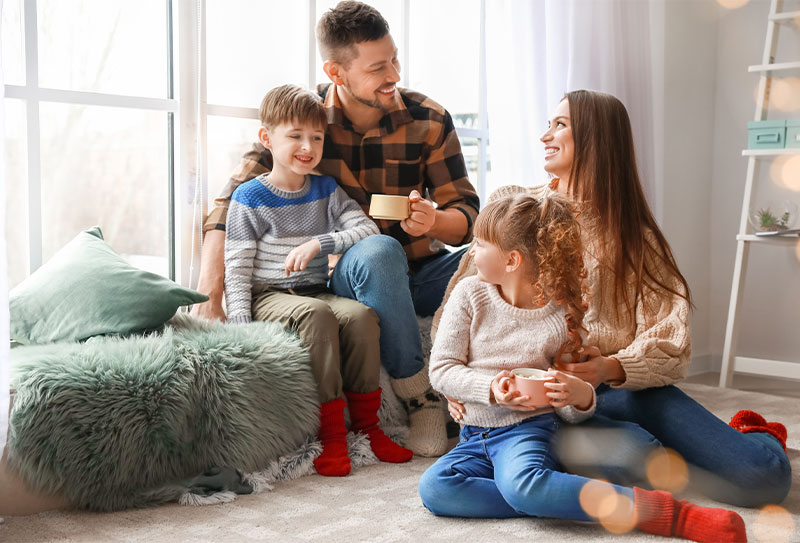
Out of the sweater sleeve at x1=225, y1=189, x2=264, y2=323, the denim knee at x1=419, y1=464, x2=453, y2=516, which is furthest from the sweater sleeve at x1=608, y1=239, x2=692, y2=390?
the sweater sleeve at x1=225, y1=189, x2=264, y2=323

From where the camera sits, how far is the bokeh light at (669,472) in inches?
68.0

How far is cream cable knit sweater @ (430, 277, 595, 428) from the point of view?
1.60m

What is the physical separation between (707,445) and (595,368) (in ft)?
1.00

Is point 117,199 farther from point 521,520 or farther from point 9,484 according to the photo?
point 521,520

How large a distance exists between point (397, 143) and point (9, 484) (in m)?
1.36

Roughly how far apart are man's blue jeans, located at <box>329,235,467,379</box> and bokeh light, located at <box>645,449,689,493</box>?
0.65 meters

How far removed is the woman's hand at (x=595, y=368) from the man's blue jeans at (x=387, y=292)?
1.78 ft

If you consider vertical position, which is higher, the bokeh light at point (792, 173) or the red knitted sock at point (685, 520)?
the bokeh light at point (792, 173)

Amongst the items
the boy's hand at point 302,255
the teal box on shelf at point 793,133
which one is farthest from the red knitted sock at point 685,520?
the teal box on shelf at point 793,133

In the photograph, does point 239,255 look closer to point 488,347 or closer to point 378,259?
point 378,259

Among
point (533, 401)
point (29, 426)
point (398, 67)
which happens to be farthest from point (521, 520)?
point (398, 67)

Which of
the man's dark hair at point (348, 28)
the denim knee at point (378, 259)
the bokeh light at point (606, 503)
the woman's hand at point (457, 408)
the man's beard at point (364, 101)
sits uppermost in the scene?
the man's dark hair at point (348, 28)

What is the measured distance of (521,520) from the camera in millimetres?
1573

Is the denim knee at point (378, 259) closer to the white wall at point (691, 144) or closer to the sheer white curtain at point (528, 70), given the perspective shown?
the sheer white curtain at point (528, 70)
